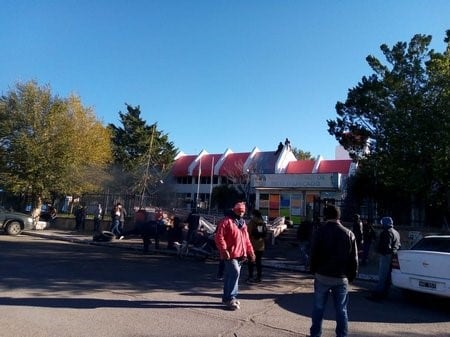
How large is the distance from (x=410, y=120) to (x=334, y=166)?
103ft

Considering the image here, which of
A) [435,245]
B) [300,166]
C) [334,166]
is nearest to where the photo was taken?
[435,245]

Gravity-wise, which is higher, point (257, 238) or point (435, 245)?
point (435, 245)

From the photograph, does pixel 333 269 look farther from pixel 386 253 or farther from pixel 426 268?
pixel 386 253

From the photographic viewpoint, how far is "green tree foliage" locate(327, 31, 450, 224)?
15.5 m

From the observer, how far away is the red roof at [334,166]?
45875mm

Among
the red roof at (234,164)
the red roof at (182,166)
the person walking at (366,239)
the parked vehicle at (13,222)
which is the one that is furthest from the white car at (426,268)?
the red roof at (182,166)

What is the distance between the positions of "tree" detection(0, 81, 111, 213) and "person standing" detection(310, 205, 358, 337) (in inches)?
932

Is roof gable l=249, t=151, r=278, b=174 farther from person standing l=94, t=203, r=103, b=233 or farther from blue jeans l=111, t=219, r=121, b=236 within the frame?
blue jeans l=111, t=219, r=121, b=236

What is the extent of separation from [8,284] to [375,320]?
6488 millimetres

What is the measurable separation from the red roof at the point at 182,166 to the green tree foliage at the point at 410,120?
37158 mm

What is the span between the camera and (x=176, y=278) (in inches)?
402

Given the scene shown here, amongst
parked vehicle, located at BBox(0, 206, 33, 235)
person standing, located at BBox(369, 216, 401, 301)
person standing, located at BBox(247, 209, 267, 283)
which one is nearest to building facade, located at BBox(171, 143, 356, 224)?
parked vehicle, located at BBox(0, 206, 33, 235)

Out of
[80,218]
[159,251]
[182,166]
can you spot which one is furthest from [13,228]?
[182,166]

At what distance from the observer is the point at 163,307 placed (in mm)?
7094
